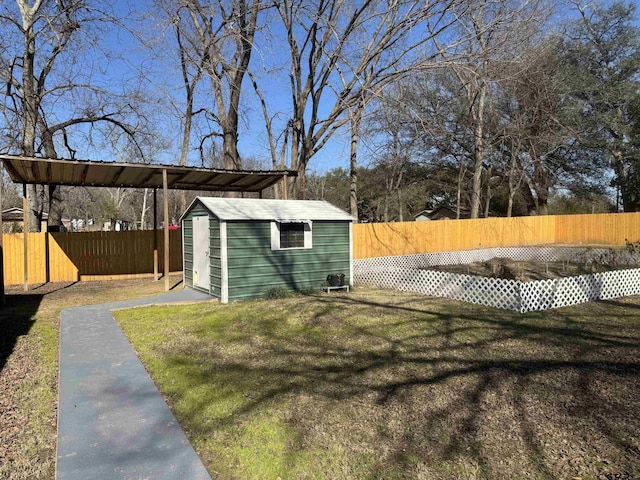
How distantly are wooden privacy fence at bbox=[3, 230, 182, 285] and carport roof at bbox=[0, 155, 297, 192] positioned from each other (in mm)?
2250

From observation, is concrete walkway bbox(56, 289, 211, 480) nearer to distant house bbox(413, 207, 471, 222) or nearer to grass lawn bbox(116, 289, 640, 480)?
grass lawn bbox(116, 289, 640, 480)

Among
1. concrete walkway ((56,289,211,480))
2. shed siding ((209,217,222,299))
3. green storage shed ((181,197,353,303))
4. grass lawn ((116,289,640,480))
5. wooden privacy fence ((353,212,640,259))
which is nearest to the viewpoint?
concrete walkway ((56,289,211,480))

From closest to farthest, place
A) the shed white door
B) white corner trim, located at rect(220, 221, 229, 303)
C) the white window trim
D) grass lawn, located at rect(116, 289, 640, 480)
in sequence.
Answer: grass lawn, located at rect(116, 289, 640, 480)
white corner trim, located at rect(220, 221, 229, 303)
the white window trim
the shed white door

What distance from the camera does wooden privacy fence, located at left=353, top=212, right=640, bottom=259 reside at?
58.5 feet

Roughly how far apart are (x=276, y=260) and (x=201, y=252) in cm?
203

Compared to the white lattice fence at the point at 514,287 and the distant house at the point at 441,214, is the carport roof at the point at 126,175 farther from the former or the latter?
the distant house at the point at 441,214

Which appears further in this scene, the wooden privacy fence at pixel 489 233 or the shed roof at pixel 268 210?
the wooden privacy fence at pixel 489 233

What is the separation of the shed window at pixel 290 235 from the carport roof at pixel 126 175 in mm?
1935

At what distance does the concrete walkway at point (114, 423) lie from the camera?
2809 mm

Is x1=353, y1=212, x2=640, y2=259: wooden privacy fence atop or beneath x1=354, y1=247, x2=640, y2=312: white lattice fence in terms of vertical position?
atop

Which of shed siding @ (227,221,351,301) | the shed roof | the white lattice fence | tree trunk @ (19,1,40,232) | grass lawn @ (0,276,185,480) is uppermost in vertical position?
tree trunk @ (19,1,40,232)

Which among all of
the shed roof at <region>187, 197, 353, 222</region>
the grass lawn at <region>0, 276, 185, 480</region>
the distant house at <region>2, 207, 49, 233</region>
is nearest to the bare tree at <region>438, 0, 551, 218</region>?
the shed roof at <region>187, 197, 353, 222</region>

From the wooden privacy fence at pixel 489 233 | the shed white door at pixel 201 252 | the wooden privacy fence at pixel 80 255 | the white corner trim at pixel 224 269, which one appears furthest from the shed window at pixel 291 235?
the wooden privacy fence at pixel 489 233

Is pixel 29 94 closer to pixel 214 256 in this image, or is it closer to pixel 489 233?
pixel 214 256
